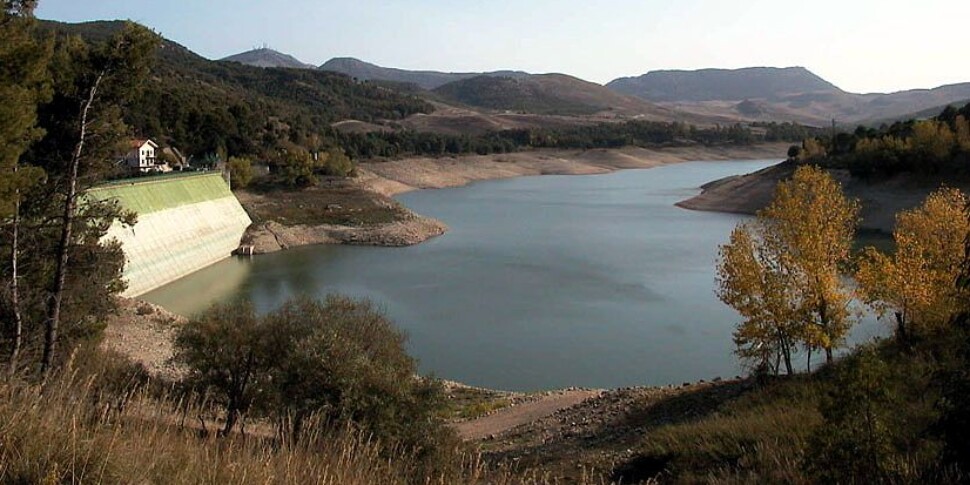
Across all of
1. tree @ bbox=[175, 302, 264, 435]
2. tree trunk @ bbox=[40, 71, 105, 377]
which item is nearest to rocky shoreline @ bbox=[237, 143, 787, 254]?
tree @ bbox=[175, 302, 264, 435]

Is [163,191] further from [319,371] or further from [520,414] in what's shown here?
[319,371]

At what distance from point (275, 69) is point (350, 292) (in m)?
80.9

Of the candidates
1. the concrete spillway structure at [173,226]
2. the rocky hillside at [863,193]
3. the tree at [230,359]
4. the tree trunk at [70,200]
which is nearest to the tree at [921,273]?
the tree at [230,359]

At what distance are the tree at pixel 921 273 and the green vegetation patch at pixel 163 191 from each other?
1647 centimetres

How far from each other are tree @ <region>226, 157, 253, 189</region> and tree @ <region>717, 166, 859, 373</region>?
90.0ft

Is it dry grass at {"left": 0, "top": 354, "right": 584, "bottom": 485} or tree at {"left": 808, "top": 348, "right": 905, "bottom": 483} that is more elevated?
dry grass at {"left": 0, "top": 354, "right": 584, "bottom": 485}

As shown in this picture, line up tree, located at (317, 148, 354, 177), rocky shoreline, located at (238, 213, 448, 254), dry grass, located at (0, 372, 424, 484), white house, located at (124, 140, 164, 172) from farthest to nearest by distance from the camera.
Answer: tree, located at (317, 148, 354, 177) → white house, located at (124, 140, 164, 172) → rocky shoreline, located at (238, 213, 448, 254) → dry grass, located at (0, 372, 424, 484)

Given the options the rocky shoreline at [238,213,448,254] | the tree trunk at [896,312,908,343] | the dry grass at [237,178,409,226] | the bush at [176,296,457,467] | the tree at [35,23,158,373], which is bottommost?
the rocky shoreline at [238,213,448,254]

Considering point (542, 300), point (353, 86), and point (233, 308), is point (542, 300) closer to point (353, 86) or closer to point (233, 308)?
point (233, 308)

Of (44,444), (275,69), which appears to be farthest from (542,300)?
(275,69)

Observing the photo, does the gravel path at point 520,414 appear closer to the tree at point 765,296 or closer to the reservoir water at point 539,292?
the reservoir water at point 539,292

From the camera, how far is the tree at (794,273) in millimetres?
10320

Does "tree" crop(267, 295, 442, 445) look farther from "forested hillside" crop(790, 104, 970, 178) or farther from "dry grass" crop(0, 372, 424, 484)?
"forested hillside" crop(790, 104, 970, 178)

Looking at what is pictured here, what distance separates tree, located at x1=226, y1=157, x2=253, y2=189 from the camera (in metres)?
34.4
